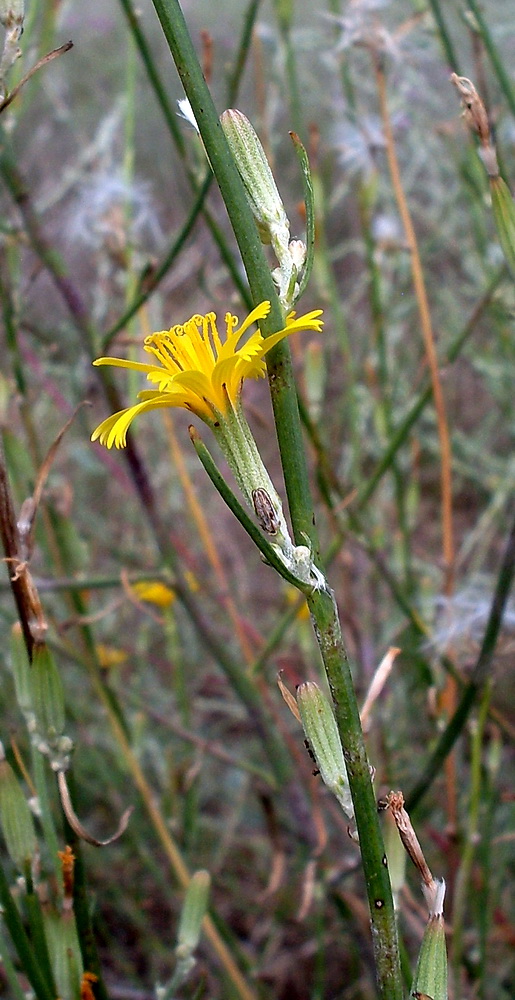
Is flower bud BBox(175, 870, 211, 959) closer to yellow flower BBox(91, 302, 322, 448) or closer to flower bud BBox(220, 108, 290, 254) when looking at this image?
yellow flower BBox(91, 302, 322, 448)

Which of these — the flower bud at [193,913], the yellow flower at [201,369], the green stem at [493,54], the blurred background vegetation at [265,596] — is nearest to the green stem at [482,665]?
the blurred background vegetation at [265,596]

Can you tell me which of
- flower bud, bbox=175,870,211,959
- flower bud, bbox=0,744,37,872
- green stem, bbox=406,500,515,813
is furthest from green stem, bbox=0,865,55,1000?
green stem, bbox=406,500,515,813

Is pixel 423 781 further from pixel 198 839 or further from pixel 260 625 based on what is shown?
pixel 260 625

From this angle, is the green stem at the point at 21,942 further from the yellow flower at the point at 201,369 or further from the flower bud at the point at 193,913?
the yellow flower at the point at 201,369

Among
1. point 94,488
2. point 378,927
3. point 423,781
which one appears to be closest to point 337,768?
point 378,927

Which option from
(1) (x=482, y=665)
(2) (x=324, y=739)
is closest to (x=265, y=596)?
(1) (x=482, y=665)

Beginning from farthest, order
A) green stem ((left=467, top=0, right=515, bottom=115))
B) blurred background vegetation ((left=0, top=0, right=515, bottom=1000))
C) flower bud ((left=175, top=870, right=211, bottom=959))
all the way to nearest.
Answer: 1. blurred background vegetation ((left=0, top=0, right=515, bottom=1000))
2. green stem ((left=467, top=0, right=515, bottom=115))
3. flower bud ((left=175, top=870, right=211, bottom=959))
